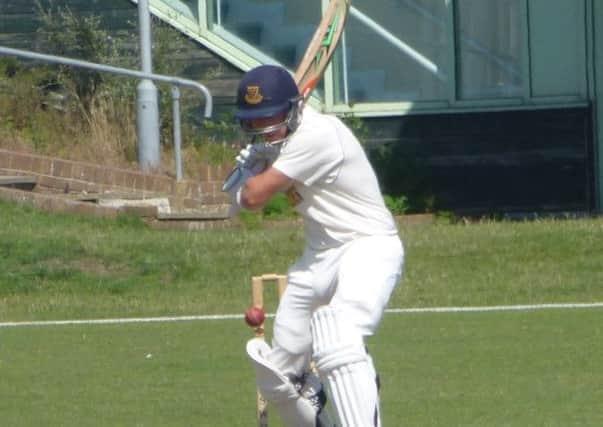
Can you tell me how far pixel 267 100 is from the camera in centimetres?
658

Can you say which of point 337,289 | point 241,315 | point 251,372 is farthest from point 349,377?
point 241,315

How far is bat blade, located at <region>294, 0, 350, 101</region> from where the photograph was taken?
25.3ft

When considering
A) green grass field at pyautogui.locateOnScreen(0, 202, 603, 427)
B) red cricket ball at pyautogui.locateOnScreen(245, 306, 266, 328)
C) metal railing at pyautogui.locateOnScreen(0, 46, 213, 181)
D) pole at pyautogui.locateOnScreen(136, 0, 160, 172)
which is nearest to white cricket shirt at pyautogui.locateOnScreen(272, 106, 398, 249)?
red cricket ball at pyautogui.locateOnScreen(245, 306, 266, 328)

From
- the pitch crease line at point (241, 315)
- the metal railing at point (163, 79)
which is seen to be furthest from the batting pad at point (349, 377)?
the metal railing at point (163, 79)

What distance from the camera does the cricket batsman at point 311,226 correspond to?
256 inches

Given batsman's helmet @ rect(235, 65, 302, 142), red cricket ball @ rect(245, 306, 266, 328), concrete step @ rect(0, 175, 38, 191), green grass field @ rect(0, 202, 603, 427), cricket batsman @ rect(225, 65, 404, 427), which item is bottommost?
green grass field @ rect(0, 202, 603, 427)

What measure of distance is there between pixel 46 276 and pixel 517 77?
6.97 metres

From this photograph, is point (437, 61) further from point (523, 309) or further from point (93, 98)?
point (523, 309)

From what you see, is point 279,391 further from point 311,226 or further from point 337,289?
point 311,226

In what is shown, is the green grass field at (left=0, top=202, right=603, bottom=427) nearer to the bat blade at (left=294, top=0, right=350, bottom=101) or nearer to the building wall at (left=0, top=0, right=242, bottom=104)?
the bat blade at (left=294, top=0, right=350, bottom=101)

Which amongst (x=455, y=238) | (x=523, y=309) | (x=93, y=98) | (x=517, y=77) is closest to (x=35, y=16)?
(x=93, y=98)

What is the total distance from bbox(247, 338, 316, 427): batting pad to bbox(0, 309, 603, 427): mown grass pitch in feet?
3.27

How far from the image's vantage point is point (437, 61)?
59.7ft

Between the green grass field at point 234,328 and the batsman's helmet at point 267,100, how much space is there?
5.82 feet
